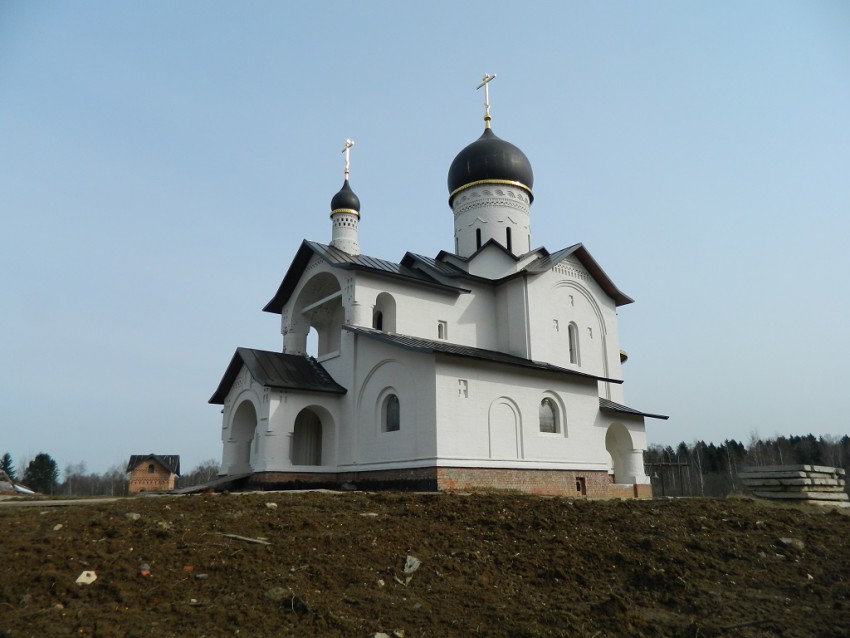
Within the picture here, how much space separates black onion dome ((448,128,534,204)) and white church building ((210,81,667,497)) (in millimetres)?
53

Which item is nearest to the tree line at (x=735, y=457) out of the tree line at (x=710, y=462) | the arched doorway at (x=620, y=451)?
the tree line at (x=710, y=462)

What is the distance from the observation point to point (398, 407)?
15.1m

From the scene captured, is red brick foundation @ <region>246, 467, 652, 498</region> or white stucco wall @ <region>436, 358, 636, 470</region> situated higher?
white stucco wall @ <region>436, 358, 636, 470</region>

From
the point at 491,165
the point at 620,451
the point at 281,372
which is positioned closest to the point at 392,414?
the point at 281,372

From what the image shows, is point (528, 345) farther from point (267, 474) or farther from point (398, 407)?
point (267, 474)

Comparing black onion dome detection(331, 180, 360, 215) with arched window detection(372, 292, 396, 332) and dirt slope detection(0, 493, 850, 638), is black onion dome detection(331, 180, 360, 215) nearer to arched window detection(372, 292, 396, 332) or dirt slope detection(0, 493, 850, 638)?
arched window detection(372, 292, 396, 332)

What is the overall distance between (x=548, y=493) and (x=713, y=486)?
34218 millimetres

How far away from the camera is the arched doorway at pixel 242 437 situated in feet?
59.5

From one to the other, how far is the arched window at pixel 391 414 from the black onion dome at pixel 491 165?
10028 mm

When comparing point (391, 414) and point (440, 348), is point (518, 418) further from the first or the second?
point (391, 414)

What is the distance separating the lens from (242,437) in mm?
18453

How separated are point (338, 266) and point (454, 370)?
4673 millimetres

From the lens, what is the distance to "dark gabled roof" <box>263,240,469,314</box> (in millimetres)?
16922

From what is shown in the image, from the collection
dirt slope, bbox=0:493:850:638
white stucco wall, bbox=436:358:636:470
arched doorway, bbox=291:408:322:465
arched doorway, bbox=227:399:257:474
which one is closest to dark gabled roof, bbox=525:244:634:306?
white stucco wall, bbox=436:358:636:470
